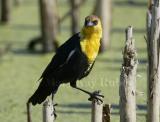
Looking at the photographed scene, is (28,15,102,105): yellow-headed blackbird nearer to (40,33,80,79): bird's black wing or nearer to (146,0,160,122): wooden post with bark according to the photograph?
(40,33,80,79): bird's black wing

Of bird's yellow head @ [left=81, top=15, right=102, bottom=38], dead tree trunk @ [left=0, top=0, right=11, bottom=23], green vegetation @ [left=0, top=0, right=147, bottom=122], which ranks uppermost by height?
dead tree trunk @ [left=0, top=0, right=11, bottom=23]

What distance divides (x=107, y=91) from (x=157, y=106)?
1.81 m

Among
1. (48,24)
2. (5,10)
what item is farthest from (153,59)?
(5,10)

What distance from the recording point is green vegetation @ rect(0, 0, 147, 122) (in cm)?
452

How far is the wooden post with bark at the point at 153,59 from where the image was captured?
3.10 metres

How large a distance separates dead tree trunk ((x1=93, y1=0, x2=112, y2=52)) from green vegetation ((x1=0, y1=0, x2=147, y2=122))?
0.35 feet

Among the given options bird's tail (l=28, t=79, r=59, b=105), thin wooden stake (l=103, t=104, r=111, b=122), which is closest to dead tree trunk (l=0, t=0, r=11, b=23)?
bird's tail (l=28, t=79, r=59, b=105)

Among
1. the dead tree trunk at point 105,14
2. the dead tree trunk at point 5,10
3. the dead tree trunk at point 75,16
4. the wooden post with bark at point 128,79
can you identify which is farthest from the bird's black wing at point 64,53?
the dead tree trunk at point 5,10

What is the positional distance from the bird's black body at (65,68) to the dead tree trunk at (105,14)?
3147mm

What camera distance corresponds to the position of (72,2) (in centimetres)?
662

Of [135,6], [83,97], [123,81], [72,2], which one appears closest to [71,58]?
[123,81]

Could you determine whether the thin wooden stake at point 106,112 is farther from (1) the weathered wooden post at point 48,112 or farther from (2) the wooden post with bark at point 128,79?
(1) the weathered wooden post at point 48,112

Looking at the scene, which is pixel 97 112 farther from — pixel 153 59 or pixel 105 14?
pixel 105 14

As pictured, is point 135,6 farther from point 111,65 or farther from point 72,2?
point 111,65
